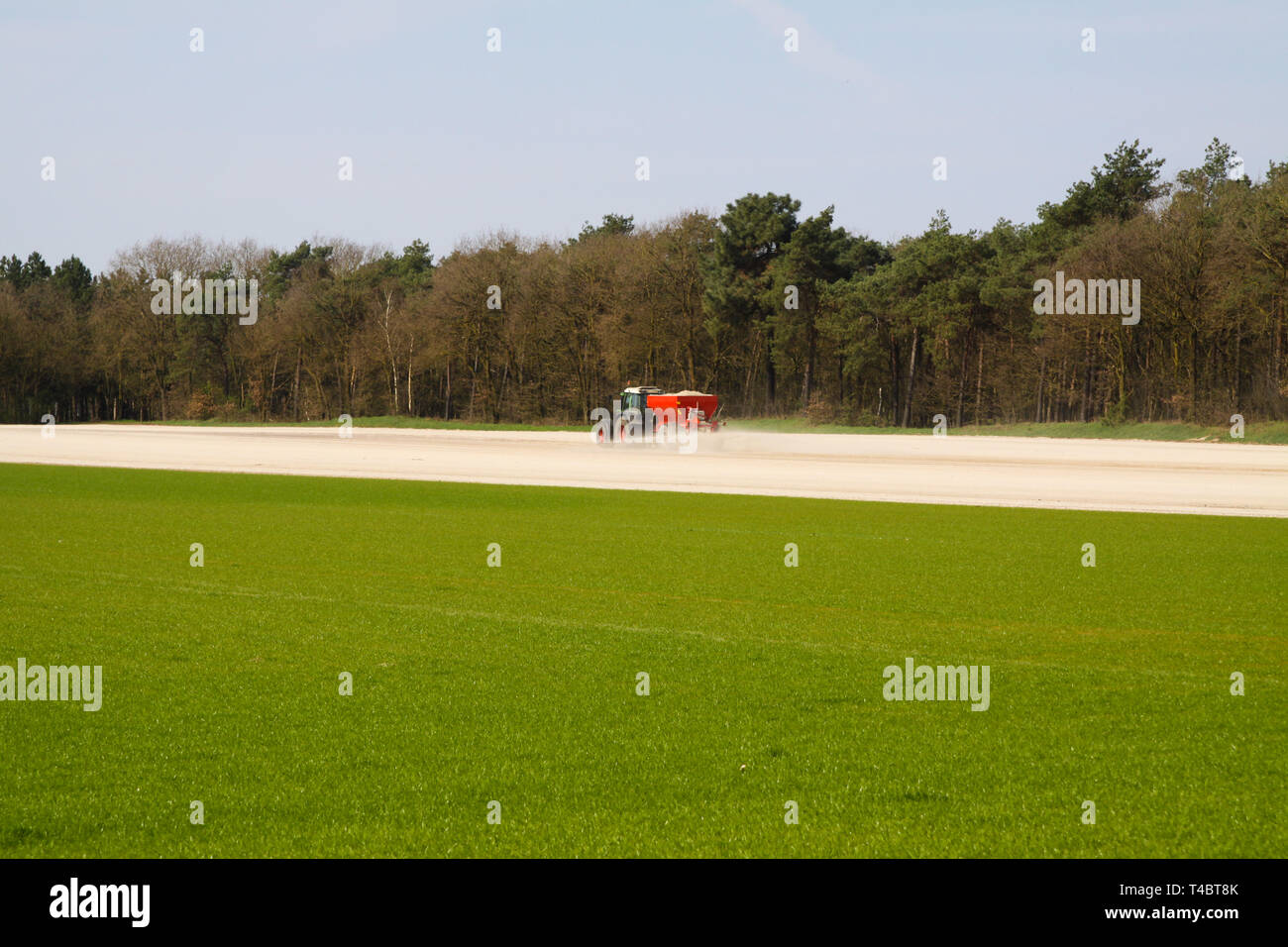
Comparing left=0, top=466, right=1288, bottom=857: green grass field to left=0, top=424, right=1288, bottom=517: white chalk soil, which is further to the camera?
left=0, top=424, right=1288, bottom=517: white chalk soil

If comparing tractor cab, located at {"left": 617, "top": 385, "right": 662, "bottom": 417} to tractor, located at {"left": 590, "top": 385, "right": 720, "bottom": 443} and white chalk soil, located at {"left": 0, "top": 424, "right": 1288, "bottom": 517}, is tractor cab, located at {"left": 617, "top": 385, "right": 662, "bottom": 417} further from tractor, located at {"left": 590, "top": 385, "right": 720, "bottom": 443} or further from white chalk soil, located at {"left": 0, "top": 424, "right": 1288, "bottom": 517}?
white chalk soil, located at {"left": 0, "top": 424, "right": 1288, "bottom": 517}

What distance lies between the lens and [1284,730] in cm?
889

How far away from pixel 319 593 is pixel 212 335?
98375mm

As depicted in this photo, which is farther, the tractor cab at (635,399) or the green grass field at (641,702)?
the tractor cab at (635,399)

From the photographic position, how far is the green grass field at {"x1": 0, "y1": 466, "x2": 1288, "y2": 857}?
6.77 m

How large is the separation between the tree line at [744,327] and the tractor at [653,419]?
18.8m

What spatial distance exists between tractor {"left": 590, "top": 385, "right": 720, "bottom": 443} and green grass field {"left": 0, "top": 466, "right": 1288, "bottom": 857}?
36.0 m

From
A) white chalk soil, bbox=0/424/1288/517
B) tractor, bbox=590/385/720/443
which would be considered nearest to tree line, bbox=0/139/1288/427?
white chalk soil, bbox=0/424/1288/517

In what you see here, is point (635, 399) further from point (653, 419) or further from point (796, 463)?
point (796, 463)

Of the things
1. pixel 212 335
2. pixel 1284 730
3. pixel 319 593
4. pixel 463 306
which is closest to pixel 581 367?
pixel 463 306

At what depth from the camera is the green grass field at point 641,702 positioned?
6.77 m

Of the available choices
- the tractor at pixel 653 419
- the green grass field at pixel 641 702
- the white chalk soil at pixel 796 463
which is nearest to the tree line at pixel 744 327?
the white chalk soil at pixel 796 463

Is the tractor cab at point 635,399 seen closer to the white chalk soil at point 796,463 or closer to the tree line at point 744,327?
the white chalk soil at point 796,463
